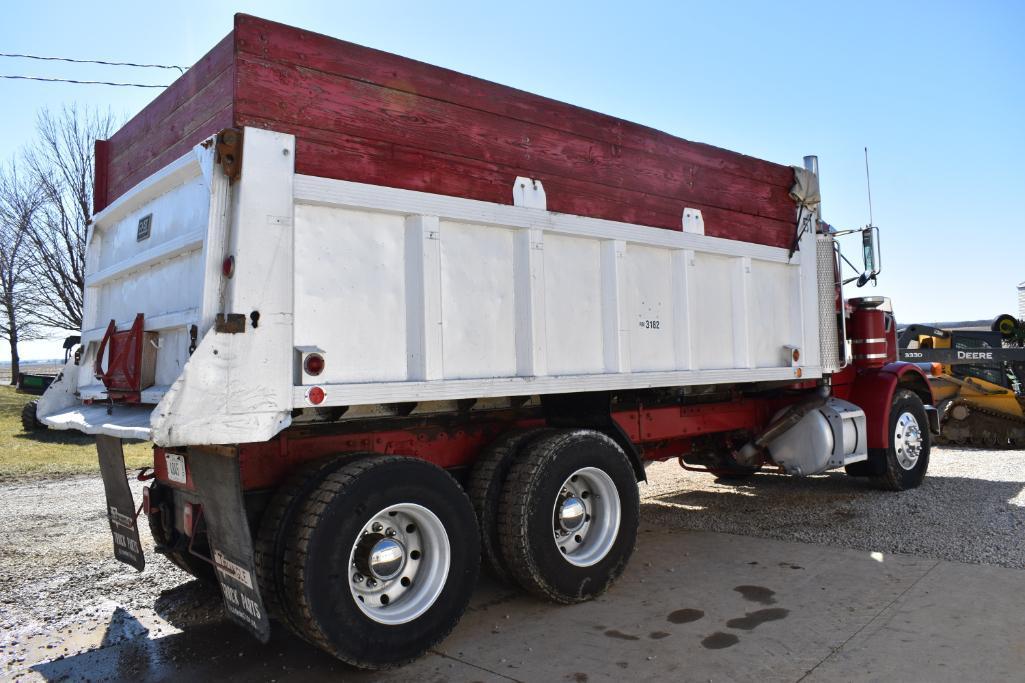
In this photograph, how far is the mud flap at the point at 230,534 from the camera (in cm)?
353

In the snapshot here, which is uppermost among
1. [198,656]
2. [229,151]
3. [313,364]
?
[229,151]

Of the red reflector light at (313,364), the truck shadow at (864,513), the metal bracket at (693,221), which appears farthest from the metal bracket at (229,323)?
the truck shadow at (864,513)

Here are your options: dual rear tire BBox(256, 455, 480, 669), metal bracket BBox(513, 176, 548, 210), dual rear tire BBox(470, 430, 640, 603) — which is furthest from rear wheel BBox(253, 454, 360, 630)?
metal bracket BBox(513, 176, 548, 210)

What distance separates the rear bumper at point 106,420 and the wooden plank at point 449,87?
1.84 meters

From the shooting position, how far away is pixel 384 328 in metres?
3.95

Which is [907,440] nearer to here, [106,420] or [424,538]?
[424,538]

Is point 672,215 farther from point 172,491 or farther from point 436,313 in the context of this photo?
point 172,491

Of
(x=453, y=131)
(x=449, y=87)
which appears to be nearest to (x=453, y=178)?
(x=453, y=131)

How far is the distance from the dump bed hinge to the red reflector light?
905 millimetres

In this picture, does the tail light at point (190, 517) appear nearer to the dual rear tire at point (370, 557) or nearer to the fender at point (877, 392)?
the dual rear tire at point (370, 557)

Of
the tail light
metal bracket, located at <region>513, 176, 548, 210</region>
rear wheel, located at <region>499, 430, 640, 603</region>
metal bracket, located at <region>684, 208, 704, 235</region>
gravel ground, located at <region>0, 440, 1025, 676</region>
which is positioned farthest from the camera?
metal bracket, located at <region>684, 208, 704, 235</region>

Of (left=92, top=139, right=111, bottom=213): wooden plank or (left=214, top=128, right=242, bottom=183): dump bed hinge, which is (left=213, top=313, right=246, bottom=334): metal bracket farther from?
(left=92, top=139, right=111, bottom=213): wooden plank

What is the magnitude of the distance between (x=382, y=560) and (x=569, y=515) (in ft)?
4.56

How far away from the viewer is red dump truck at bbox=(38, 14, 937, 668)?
11.6 ft
